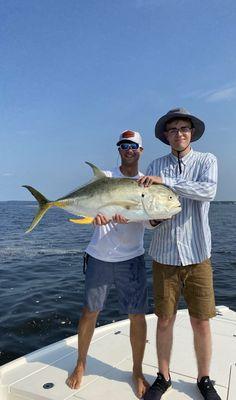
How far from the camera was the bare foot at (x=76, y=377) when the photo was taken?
13.0 feet

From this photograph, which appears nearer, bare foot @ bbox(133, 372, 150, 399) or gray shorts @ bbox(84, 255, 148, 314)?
bare foot @ bbox(133, 372, 150, 399)

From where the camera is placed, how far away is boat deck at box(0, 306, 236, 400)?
3.84m

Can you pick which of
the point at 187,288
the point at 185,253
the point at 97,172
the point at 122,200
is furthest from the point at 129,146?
the point at 187,288

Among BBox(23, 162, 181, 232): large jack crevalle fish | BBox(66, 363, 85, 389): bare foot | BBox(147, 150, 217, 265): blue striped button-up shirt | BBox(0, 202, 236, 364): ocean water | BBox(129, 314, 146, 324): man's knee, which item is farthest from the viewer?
BBox(0, 202, 236, 364): ocean water

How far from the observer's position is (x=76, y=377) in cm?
403

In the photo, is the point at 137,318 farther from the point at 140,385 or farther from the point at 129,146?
the point at 129,146

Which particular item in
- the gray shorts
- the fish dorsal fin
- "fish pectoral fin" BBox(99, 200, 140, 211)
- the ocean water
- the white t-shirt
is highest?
the fish dorsal fin

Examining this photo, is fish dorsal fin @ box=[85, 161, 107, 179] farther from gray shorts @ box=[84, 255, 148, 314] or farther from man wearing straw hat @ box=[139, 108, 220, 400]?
gray shorts @ box=[84, 255, 148, 314]

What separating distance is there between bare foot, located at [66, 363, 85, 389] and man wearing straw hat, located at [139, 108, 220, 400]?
718 mm

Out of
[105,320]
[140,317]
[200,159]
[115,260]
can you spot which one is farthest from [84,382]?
[105,320]

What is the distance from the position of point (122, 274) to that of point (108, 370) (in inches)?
44.1

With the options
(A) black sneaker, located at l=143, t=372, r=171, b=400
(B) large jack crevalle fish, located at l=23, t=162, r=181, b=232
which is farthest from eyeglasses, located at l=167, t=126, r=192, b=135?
(A) black sneaker, located at l=143, t=372, r=171, b=400

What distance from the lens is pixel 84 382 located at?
405 centimetres

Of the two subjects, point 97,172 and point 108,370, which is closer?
point 97,172
